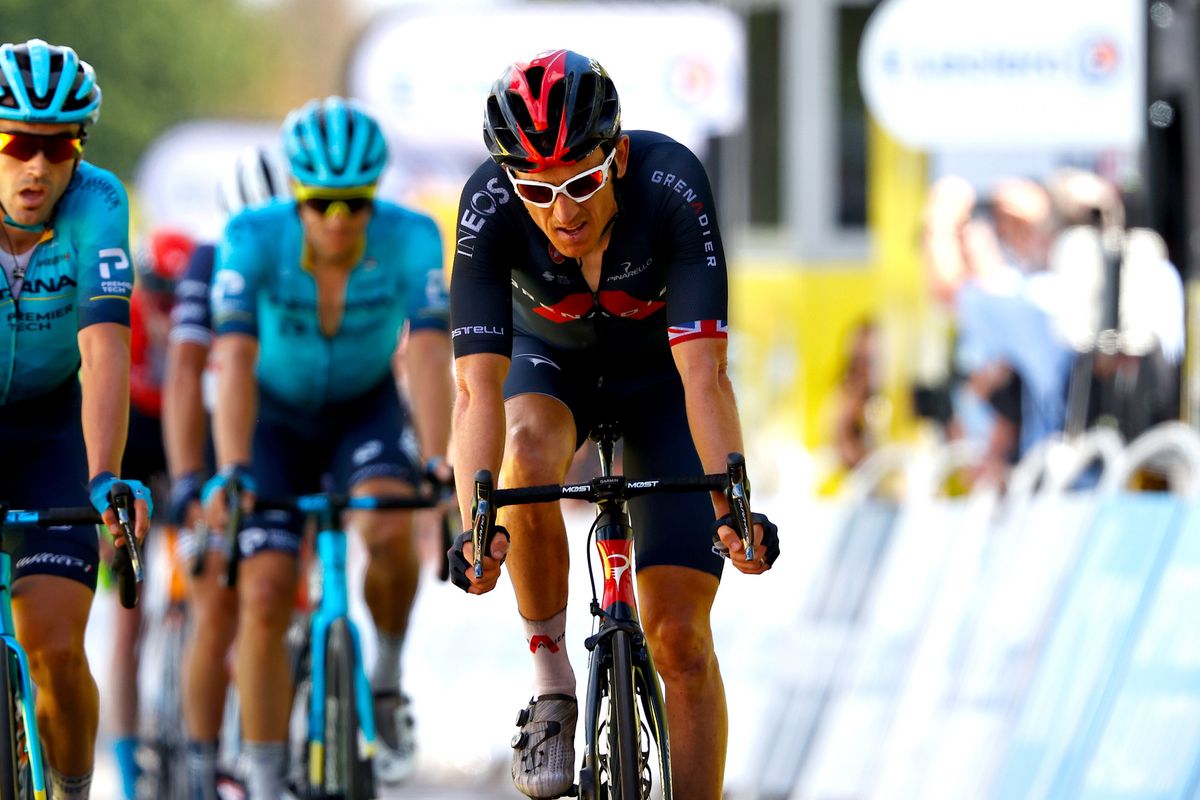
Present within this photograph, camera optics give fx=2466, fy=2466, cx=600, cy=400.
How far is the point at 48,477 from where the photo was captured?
7312 millimetres

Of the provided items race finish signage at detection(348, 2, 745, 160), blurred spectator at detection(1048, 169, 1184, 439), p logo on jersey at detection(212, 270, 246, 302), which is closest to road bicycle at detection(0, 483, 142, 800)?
p logo on jersey at detection(212, 270, 246, 302)

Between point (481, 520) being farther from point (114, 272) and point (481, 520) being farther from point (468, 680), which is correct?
point (468, 680)

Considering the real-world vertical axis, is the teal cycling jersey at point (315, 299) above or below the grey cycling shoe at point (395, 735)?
above

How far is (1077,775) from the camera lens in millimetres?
8359

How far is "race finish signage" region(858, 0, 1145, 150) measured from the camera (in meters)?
13.5

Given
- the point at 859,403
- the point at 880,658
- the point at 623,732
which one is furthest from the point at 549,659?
the point at 859,403

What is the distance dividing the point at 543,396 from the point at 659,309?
410 millimetres

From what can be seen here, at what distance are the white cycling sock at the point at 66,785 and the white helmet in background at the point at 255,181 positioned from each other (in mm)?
3815

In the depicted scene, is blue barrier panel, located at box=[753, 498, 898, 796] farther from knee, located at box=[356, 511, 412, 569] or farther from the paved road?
knee, located at box=[356, 511, 412, 569]

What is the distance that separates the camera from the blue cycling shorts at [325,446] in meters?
9.09

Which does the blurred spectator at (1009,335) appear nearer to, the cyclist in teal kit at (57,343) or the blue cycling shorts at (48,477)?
the blue cycling shorts at (48,477)

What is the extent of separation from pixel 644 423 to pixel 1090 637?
8.23 ft

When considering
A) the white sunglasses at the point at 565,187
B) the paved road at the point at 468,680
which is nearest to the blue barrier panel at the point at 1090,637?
the white sunglasses at the point at 565,187

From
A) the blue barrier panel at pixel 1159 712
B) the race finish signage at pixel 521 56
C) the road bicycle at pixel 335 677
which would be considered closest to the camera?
the blue barrier panel at pixel 1159 712
